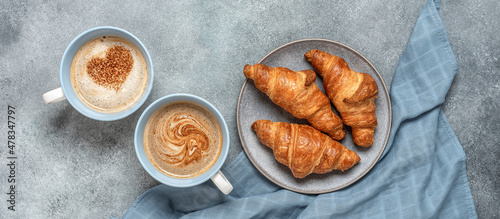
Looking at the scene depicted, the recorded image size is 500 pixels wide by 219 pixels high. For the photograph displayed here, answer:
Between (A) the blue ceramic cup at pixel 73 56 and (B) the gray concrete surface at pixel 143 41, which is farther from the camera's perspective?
(B) the gray concrete surface at pixel 143 41

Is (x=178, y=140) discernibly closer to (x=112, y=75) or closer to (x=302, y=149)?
(x=112, y=75)

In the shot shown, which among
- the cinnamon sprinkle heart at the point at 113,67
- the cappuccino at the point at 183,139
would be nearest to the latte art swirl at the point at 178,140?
the cappuccino at the point at 183,139

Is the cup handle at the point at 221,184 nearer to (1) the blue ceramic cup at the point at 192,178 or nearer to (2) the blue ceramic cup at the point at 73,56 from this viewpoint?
(1) the blue ceramic cup at the point at 192,178

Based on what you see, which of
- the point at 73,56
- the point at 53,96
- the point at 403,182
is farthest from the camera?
the point at 403,182

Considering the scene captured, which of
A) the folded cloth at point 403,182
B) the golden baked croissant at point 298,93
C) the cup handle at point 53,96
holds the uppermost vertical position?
the cup handle at point 53,96

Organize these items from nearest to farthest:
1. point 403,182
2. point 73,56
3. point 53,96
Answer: point 53,96 < point 73,56 < point 403,182

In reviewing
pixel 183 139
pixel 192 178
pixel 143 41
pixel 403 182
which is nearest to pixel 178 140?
pixel 183 139

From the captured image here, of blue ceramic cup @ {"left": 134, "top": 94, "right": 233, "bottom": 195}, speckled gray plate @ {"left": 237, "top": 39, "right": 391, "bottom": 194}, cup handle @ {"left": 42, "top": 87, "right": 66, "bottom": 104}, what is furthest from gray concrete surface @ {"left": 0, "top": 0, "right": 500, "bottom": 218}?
cup handle @ {"left": 42, "top": 87, "right": 66, "bottom": 104}
